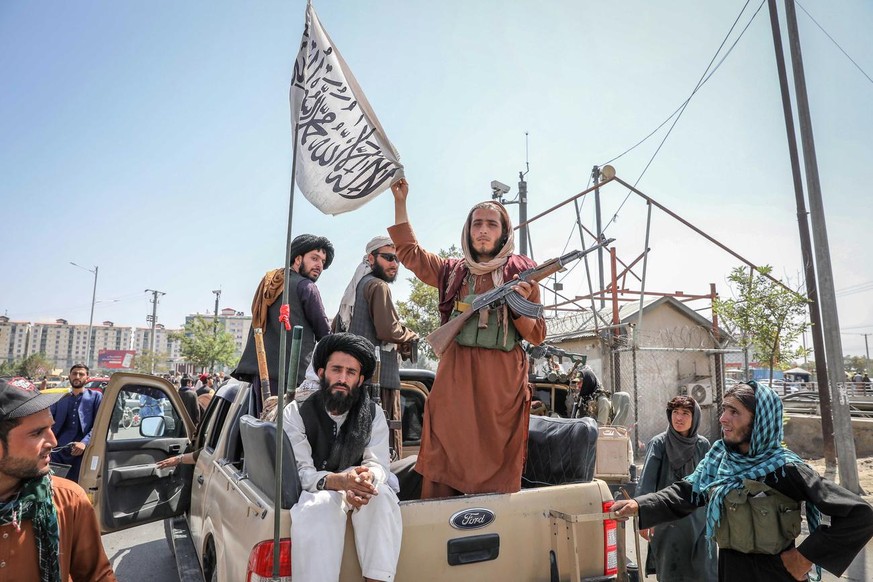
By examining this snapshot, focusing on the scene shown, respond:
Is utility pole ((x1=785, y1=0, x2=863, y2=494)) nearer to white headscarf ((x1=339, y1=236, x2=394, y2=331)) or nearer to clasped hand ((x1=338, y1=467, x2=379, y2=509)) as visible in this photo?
white headscarf ((x1=339, y1=236, x2=394, y2=331))

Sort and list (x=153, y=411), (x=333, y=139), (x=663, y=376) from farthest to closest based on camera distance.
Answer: (x=663, y=376) < (x=153, y=411) < (x=333, y=139)

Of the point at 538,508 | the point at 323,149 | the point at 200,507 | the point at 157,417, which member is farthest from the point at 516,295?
the point at 157,417

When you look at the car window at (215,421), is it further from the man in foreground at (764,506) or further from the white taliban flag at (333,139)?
the man in foreground at (764,506)

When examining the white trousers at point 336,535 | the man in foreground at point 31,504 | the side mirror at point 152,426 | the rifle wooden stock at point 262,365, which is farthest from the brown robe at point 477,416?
the side mirror at point 152,426

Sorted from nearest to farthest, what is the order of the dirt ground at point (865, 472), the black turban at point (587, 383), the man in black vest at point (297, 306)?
the man in black vest at point (297, 306) < the dirt ground at point (865, 472) < the black turban at point (587, 383)

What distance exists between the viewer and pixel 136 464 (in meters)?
4.72

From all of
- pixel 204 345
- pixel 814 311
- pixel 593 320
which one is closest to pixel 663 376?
pixel 593 320

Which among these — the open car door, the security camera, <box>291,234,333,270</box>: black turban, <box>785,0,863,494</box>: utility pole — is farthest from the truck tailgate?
the security camera

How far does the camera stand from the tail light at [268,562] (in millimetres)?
2078

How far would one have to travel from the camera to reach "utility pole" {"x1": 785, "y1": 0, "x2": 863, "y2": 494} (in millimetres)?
7379

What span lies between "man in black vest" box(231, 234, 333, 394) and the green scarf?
2.10 meters

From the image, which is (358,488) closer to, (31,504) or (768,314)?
(31,504)

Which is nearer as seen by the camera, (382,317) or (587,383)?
(382,317)

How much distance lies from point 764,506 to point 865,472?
8.77m
